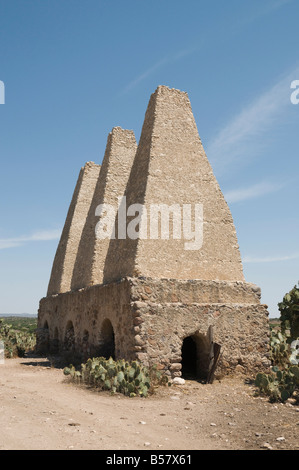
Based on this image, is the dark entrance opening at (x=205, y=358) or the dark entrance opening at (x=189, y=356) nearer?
the dark entrance opening at (x=205, y=358)

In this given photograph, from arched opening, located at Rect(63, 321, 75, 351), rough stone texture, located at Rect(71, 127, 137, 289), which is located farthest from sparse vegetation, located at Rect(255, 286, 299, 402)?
arched opening, located at Rect(63, 321, 75, 351)

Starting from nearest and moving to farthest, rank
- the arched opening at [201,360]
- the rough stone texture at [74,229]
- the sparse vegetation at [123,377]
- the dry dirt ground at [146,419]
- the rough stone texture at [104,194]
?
1. the dry dirt ground at [146,419]
2. the sparse vegetation at [123,377]
3. the arched opening at [201,360]
4. the rough stone texture at [104,194]
5. the rough stone texture at [74,229]

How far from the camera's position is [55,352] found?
18.3 metres

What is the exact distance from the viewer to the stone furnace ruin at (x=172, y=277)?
35.1 feet

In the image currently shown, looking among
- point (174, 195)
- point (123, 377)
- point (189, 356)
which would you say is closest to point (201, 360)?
point (189, 356)

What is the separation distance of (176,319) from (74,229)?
35.1ft

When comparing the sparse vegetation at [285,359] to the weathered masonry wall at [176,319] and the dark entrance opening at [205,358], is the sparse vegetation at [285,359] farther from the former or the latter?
the dark entrance opening at [205,358]

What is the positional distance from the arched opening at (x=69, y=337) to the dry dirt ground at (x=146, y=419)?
5.57 metres

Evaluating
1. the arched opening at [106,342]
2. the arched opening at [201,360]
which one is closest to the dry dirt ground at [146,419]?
the arched opening at [201,360]

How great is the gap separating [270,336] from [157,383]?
176 inches

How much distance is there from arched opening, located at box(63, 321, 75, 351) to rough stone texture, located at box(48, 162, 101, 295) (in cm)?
313

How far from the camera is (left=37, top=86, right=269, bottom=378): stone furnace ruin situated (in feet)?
35.1
